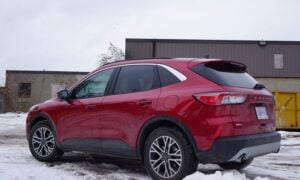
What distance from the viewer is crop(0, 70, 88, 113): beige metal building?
41656 mm

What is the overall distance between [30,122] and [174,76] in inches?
134

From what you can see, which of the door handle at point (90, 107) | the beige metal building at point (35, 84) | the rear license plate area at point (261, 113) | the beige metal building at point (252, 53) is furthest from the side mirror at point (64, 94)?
the beige metal building at point (35, 84)

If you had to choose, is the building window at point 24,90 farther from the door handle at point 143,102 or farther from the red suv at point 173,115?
the door handle at point 143,102

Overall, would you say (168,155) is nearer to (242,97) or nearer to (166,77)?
(166,77)

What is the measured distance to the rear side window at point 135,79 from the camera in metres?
6.71

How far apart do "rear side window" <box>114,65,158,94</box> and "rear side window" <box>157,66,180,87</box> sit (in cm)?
11

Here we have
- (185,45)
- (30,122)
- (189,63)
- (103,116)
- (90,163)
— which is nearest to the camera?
(189,63)

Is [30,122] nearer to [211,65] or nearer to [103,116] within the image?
[103,116]

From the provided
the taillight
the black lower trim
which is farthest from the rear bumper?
the black lower trim

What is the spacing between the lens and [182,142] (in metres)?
6.06

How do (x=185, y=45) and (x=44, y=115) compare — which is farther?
(x=185, y=45)

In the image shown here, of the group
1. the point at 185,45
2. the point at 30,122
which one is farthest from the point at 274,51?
the point at 30,122

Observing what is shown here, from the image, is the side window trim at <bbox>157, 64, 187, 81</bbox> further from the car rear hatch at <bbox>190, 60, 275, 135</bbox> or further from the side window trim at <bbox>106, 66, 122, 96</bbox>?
the side window trim at <bbox>106, 66, 122, 96</bbox>

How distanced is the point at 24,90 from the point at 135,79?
37138 mm
